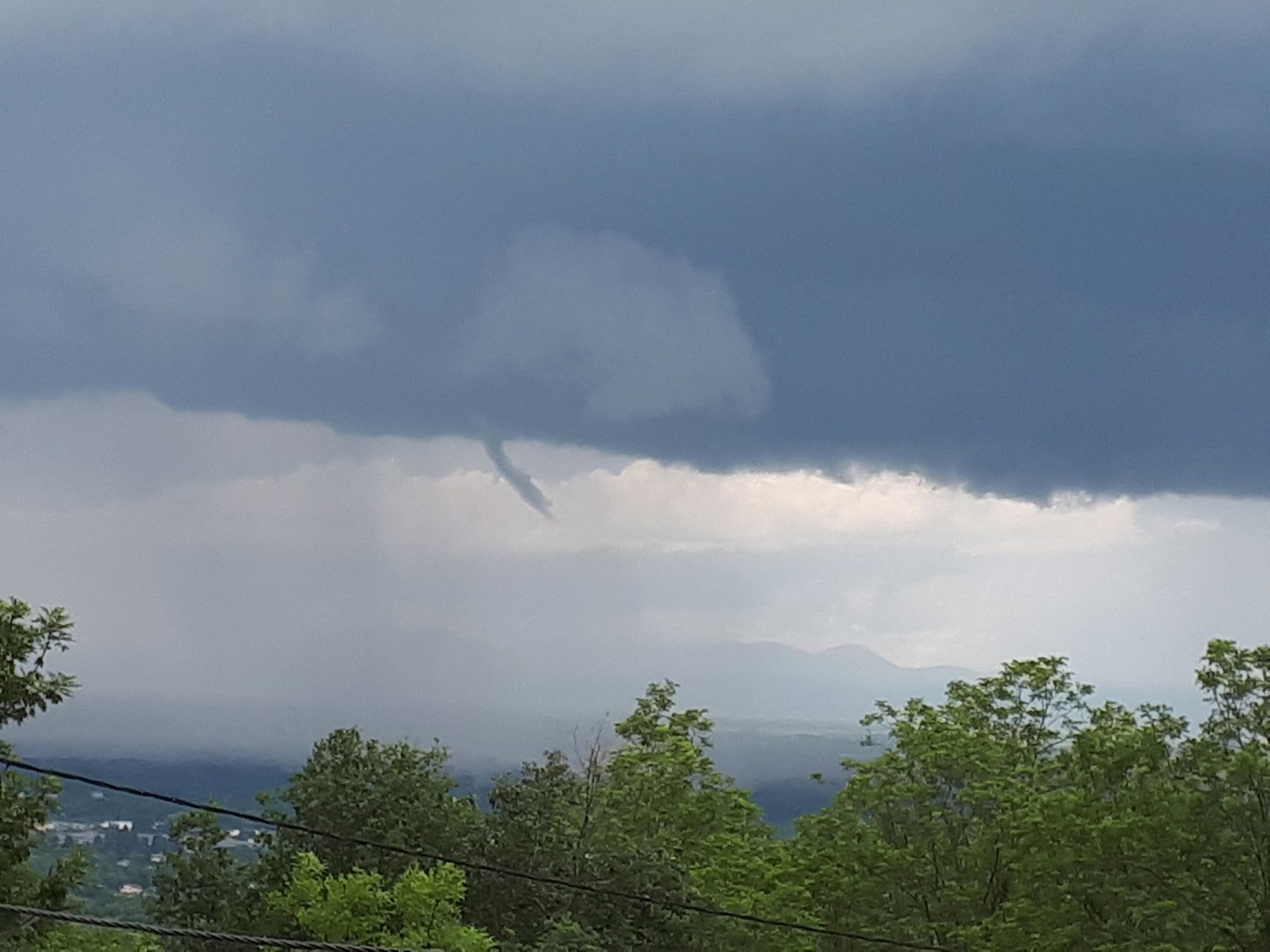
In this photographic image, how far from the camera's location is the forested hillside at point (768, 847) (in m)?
31.1

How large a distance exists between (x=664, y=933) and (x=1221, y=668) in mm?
14736

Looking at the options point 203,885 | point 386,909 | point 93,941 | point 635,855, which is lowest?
point 93,941

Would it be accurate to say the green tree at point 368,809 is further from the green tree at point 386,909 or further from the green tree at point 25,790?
the green tree at point 25,790

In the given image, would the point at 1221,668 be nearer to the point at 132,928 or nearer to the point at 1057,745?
the point at 1057,745

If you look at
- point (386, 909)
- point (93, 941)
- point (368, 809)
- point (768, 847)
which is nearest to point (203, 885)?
point (93, 941)

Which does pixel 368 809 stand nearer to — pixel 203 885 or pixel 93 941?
pixel 203 885

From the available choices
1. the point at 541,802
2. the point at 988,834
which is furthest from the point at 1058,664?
the point at 541,802

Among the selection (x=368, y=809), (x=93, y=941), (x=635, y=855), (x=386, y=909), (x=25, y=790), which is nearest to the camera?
(x=25, y=790)

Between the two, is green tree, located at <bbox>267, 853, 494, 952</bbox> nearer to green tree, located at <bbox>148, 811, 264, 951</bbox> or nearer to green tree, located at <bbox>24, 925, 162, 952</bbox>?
green tree, located at <bbox>24, 925, 162, 952</bbox>

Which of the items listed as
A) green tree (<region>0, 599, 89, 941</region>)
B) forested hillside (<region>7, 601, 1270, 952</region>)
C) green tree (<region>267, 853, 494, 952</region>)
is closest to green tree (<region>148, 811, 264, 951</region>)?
forested hillside (<region>7, 601, 1270, 952</region>)

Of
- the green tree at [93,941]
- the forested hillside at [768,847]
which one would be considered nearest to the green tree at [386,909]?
the forested hillside at [768,847]

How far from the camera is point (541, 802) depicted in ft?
131

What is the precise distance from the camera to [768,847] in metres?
43.3

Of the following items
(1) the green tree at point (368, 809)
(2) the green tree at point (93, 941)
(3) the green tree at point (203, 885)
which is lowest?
(2) the green tree at point (93, 941)
